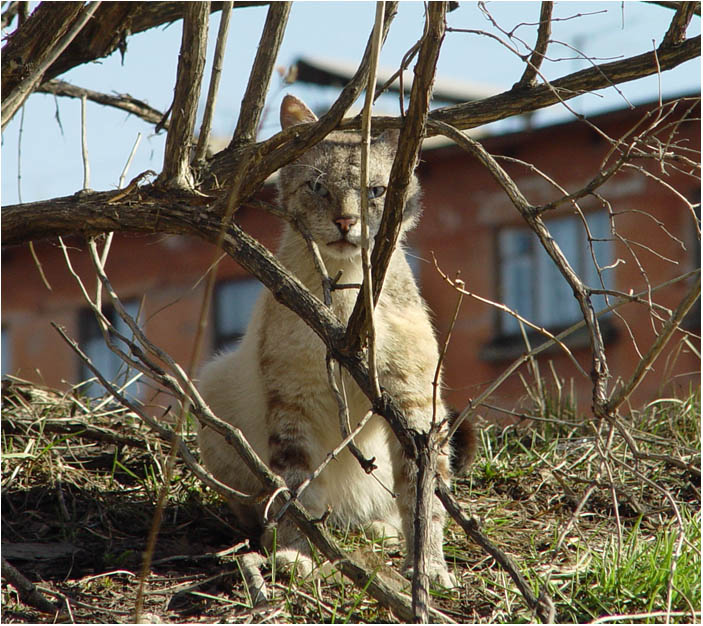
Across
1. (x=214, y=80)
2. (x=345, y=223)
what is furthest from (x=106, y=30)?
(x=345, y=223)

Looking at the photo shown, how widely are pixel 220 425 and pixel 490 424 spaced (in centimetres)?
256

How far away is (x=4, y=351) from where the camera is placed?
16.8m

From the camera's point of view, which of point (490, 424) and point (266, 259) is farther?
point (490, 424)

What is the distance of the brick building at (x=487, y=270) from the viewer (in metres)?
11.3

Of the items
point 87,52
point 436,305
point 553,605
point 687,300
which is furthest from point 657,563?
point 436,305

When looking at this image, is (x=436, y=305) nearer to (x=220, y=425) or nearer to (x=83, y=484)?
(x=83, y=484)

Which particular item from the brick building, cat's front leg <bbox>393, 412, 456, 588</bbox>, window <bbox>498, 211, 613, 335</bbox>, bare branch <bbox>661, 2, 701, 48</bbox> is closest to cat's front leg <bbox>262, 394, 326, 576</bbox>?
cat's front leg <bbox>393, 412, 456, 588</bbox>

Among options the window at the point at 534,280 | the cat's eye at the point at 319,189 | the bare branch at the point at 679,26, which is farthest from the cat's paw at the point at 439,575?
the window at the point at 534,280

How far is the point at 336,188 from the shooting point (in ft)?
13.7

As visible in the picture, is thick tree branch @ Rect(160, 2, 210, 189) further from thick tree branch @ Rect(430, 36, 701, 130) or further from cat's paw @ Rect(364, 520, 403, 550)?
cat's paw @ Rect(364, 520, 403, 550)

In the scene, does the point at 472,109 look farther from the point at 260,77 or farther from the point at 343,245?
the point at 343,245

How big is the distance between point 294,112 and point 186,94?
135 centimetres

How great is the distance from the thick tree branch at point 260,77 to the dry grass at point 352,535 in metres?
1.54

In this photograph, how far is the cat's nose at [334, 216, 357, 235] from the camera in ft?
13.0
